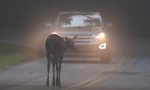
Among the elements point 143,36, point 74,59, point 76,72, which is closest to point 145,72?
point 76,72

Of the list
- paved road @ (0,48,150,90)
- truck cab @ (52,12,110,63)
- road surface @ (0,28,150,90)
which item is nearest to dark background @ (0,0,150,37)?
road surface @ (0,28,150,90)

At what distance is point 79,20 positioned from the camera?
85.3 ft

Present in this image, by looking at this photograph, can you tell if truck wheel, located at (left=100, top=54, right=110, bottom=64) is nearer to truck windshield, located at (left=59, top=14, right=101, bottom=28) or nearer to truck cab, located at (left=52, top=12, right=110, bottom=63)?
truck cab, located at (left=52, top=12, right=110, bottom=63)

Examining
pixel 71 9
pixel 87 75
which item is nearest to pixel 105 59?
pixel 87 75

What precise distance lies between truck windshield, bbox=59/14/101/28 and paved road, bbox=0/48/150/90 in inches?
56.7

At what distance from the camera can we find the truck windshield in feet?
84.4

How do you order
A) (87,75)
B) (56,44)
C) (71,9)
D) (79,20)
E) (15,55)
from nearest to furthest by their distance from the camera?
(56,44) < (87,75) < (15,55) < (79,20) < (71,9)

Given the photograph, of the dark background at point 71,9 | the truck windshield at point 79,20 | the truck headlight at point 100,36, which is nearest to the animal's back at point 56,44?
the truck headlight at point 100,36

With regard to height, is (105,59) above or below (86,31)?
below

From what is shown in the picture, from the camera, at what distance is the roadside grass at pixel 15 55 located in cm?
2277

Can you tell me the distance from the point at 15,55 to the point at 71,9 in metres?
23.0

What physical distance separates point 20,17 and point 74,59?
73.0 feet

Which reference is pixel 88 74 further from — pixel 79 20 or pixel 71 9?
pixel 71 9

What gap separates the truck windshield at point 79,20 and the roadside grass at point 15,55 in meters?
1.89
